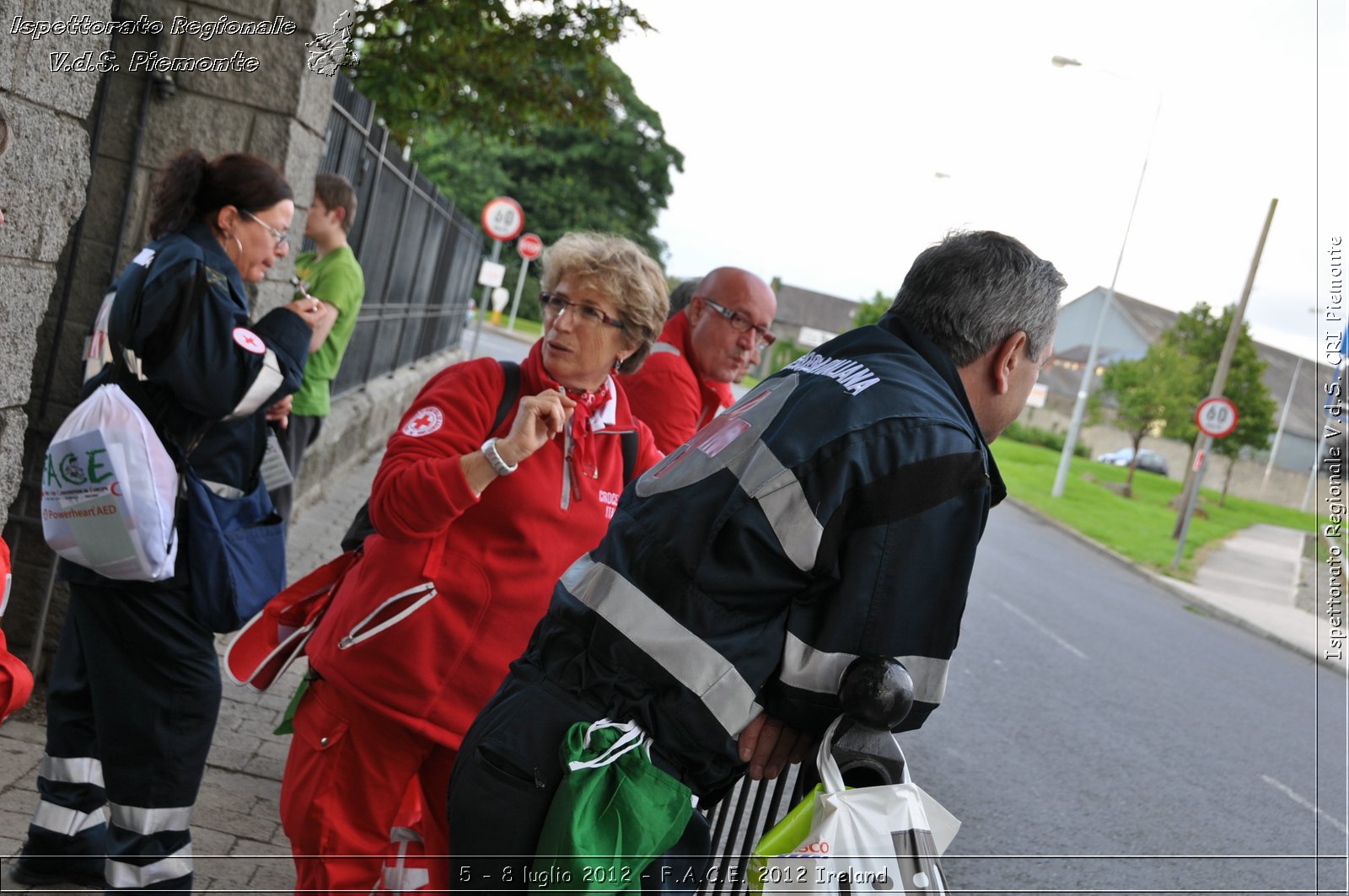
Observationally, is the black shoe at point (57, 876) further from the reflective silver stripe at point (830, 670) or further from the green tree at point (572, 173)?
the green tree at point (572, 173)

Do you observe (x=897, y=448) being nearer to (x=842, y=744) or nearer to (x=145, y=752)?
(x=842, y=744)

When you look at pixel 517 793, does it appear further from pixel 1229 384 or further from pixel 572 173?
pixel 572 173

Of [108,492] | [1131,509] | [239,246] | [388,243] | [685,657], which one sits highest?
[388,243]

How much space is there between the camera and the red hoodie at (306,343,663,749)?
268cm

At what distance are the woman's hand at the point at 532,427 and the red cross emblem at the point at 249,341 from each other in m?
1.00

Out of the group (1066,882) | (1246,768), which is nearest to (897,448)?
(1066,882)

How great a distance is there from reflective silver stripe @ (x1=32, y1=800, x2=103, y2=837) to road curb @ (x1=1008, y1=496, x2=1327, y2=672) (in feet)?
33.7

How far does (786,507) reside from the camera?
183 cm

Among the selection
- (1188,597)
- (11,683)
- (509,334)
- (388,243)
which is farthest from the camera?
(509,334)

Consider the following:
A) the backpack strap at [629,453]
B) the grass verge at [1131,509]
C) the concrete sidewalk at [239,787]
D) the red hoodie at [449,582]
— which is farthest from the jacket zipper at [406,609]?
the grass verge at [1131,509]

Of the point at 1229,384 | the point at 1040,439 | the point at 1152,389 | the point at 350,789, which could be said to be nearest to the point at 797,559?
the point at 350,789

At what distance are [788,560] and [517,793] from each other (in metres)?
0.63

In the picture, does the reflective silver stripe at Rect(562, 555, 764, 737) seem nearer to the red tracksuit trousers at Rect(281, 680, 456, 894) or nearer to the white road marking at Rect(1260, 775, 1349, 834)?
the red tracksuit trousers at Rect(281, 680, 456, 894)

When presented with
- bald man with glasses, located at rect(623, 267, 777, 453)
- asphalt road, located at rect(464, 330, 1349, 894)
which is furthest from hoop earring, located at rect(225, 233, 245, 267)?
asphalt road, located at rect(464, 330, 1349, 894)
